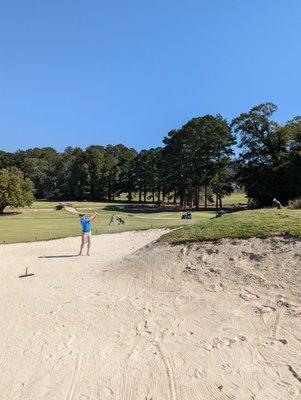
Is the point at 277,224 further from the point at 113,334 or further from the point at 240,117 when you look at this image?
the point at 240,117

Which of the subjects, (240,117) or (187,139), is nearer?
(240,117)

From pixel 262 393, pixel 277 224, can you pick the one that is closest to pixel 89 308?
pixel 262 393

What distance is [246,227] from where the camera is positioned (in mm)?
13672

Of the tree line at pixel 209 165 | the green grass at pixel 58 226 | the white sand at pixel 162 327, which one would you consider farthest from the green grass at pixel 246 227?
the tree line at pixel 209 165

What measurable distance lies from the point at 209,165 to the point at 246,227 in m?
61.9

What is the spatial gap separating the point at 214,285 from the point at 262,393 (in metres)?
4.66

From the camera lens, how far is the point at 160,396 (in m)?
6.76

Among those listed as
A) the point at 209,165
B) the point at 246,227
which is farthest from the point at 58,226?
the point at 209,165

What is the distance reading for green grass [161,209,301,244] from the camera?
1290cm

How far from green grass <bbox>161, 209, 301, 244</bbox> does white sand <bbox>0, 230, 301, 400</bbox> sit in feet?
1.49

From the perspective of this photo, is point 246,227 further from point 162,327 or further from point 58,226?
point 58,226

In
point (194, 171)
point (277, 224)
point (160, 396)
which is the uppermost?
point (194, 171)

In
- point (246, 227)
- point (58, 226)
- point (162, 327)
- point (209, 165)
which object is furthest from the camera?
point (209, 165)

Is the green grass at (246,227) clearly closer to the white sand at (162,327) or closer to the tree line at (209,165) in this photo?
the white sand at (162,327)
